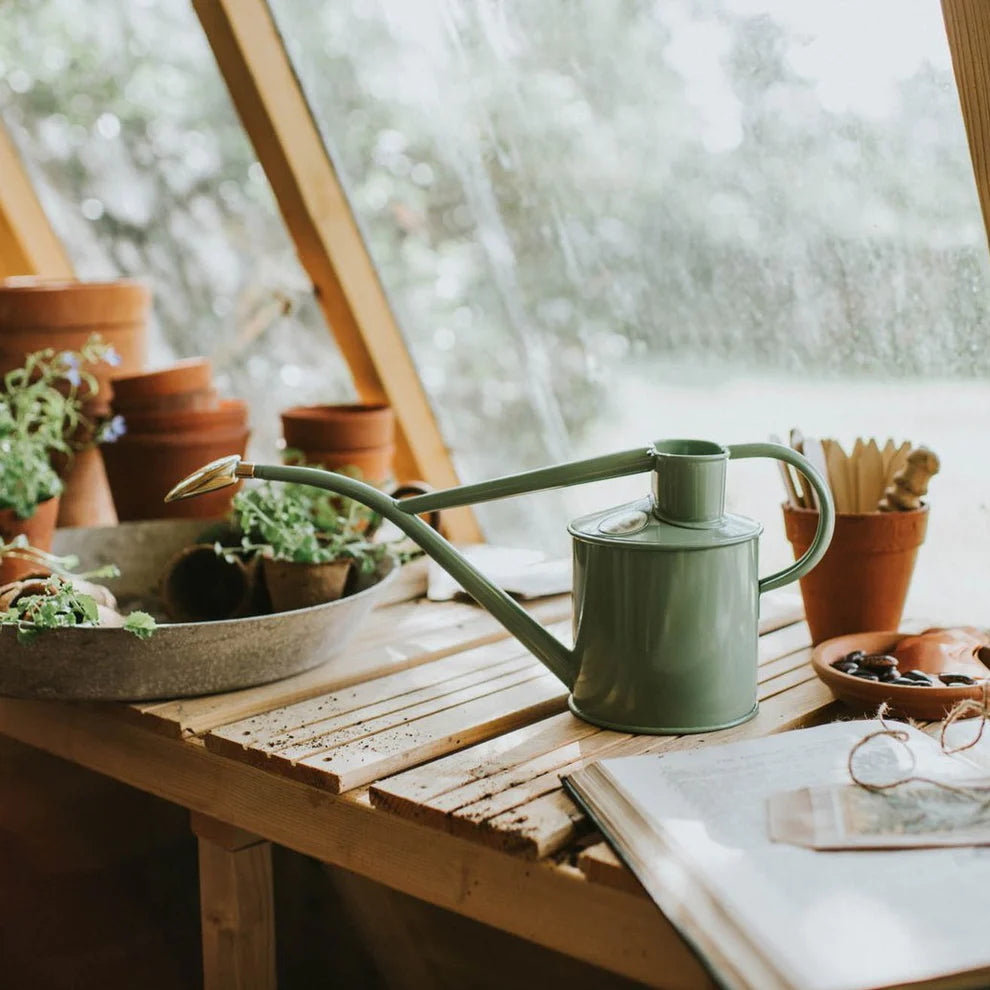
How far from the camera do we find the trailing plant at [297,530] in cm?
136

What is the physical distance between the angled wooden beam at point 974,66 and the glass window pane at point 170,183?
1315mm

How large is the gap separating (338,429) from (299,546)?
0.52 metres

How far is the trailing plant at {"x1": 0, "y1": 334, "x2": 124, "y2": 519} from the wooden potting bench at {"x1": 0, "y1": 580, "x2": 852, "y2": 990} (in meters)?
0.31

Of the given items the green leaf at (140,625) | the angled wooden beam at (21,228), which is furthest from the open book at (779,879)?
the angled wooden beam at (21,228)

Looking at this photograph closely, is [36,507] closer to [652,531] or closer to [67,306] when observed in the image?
[67,306]

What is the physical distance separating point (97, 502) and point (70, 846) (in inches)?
27.3

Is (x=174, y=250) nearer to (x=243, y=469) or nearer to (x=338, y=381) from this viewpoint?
(x=338, y=381)

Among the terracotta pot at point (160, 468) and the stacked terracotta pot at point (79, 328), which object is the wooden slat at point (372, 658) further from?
the stacked terracotta pot at point (79, 328)

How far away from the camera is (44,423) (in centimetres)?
172

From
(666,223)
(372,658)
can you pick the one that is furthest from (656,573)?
(666,223)

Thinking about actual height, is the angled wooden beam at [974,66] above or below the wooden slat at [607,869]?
above

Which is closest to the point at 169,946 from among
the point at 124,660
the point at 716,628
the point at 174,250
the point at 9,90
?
the point at 124,660

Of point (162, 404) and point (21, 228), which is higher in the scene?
point (21, 228)

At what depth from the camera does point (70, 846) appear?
1541 mm
